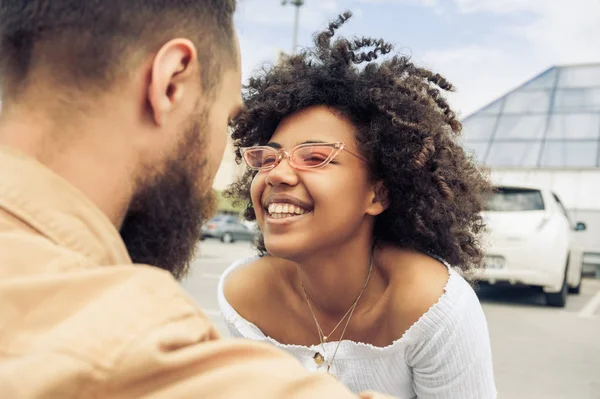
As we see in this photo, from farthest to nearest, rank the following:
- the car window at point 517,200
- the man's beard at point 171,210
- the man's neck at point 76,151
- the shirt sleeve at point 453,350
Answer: the car window at point 517,200 → the shirt sleeve at point 453,350 → the man's beard at point 171,210 → the man's neck at point 76,151

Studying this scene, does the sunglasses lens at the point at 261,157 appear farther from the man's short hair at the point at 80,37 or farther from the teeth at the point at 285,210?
the man's short hair at the point at 80,37

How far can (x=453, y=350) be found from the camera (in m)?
2.10

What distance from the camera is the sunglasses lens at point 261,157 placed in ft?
7.32

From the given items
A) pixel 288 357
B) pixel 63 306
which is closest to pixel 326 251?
A: pixel 288 357

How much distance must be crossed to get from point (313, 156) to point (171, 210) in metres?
1.07

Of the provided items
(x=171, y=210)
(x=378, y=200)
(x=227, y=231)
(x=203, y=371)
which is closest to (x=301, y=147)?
(x=378, y=200)

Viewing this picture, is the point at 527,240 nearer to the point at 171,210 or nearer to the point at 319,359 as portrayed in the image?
the point at 319,359

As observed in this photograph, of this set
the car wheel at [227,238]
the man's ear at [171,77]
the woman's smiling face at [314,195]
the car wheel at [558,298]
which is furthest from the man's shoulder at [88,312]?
the car wheel at [227,238]

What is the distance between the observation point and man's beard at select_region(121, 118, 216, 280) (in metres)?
1.11

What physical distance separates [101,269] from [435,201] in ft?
5.50

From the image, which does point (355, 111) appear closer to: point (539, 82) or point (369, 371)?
point (369, 371)

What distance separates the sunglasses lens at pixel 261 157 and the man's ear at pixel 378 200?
1.29 ft

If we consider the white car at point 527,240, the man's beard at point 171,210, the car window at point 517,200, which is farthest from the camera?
the car window at point 517,200

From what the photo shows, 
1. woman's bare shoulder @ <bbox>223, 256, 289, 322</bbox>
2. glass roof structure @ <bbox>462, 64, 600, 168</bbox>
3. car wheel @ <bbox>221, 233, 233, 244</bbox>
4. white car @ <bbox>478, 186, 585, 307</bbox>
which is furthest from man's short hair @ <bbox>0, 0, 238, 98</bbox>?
car wheel @ <bbox>221, 233, 233, 244</bbox>
